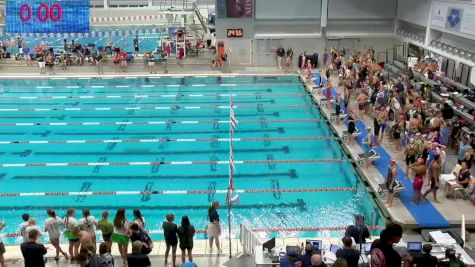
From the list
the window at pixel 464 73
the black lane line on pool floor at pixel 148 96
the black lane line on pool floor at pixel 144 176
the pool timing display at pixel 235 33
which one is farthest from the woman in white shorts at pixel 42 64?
the window at pixel 464 73

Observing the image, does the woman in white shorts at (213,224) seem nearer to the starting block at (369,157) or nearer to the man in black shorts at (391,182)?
the man in black shorts at (391,182)

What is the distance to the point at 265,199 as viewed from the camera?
1100cm

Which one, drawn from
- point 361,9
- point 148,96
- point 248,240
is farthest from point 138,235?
point 361,9

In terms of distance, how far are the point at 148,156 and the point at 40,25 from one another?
13.3m

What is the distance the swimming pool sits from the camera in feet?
34.7

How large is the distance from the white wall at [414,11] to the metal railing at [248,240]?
1552cm

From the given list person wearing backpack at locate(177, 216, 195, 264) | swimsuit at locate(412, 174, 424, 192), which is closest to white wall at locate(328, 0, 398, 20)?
swimsuit at locate(412, 174, 424, 192)

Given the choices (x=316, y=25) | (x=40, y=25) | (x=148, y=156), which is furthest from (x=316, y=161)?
(x=40, y=25)

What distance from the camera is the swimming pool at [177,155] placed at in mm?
10570

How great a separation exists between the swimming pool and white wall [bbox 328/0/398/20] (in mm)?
6089

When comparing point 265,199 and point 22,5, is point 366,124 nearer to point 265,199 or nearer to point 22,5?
point 265,199

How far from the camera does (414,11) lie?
21.4 metres

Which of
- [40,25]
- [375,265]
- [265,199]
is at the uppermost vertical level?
[40,25]

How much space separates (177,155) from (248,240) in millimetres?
6020
